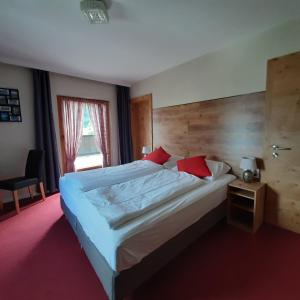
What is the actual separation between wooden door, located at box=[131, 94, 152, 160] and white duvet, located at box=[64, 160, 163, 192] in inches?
50.6

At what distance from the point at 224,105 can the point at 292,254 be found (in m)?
2.03

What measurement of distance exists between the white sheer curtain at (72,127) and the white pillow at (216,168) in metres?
2.91

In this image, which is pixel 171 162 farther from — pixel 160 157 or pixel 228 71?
pixel 228 71

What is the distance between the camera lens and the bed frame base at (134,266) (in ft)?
4.17

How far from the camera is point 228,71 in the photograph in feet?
8.51

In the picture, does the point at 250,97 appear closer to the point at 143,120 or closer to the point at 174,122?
the point at 174,122

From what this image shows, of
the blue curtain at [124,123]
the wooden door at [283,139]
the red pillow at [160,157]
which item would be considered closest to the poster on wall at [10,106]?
the blue curtain at [124,123]

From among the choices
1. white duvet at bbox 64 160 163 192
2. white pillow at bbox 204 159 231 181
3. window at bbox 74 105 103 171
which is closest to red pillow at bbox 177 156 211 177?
white pillow at bbox 204 159 231 181

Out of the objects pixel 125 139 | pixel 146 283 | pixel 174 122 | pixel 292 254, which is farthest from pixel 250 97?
pixel 125 139

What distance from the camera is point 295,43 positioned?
198 centimetres

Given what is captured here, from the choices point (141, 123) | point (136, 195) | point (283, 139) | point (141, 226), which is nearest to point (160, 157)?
point (141, 123)

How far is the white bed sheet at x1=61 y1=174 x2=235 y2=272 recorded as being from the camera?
4.13 feet

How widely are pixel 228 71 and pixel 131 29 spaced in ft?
5.00

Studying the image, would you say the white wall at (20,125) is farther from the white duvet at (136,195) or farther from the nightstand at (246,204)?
the nightstand at (246,204)
